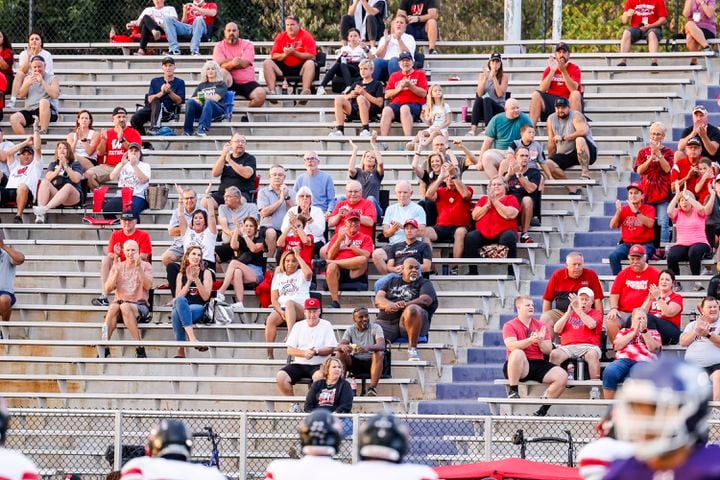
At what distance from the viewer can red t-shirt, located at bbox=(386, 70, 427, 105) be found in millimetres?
19188

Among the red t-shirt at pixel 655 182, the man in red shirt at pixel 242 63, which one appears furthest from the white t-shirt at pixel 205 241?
the red t-shirt at pixel 655 182

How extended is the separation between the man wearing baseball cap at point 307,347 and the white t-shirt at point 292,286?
0.63 m

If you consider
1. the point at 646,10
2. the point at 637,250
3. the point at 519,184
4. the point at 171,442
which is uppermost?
the point at 646,10

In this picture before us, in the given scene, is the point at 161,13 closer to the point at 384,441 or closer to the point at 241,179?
the point at 241,179

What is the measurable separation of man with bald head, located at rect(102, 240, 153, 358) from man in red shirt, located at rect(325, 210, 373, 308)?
1892mm

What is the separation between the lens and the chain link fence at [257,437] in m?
13.4

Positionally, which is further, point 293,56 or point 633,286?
point 293,56

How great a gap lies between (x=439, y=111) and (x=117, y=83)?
4995 mm

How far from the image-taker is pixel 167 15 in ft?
72.3

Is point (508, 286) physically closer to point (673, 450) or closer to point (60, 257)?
point (60, 257)

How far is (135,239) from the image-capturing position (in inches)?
677

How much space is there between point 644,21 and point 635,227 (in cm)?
507

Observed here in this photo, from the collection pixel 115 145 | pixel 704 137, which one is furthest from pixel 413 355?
pixel 115 145

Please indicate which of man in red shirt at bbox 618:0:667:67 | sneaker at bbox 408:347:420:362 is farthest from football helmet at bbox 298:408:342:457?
man in red shirt at bbox 618:0:667:67
